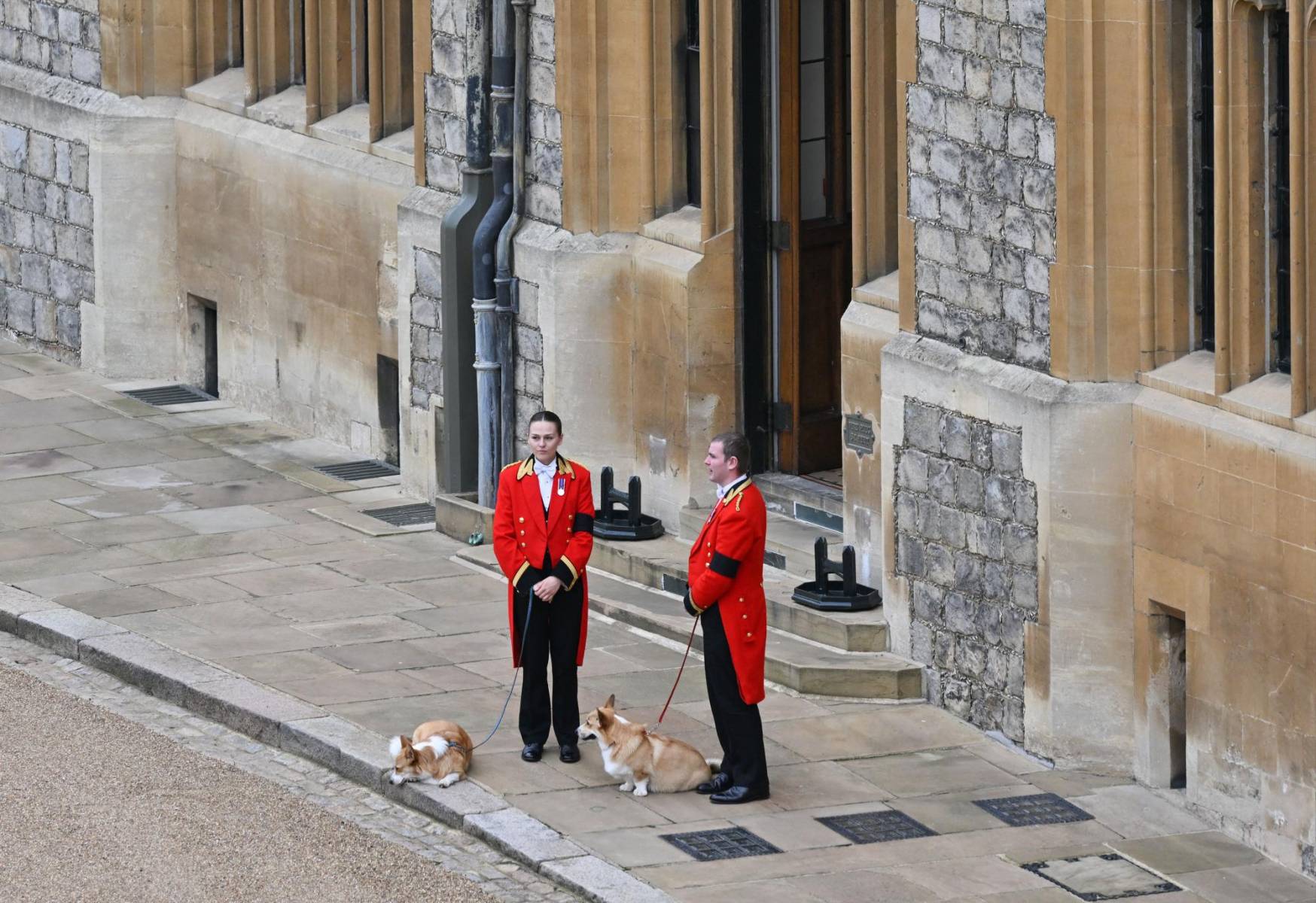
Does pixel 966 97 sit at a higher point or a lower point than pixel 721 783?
higher

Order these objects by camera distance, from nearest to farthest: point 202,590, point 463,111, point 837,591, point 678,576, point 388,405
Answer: point 837,591
point 678,576
point 202,590
point 463,111
point 388,405

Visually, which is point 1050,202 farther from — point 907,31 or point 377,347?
point 377,347

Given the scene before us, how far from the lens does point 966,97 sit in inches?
518

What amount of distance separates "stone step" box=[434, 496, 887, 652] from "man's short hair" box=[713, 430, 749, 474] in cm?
220

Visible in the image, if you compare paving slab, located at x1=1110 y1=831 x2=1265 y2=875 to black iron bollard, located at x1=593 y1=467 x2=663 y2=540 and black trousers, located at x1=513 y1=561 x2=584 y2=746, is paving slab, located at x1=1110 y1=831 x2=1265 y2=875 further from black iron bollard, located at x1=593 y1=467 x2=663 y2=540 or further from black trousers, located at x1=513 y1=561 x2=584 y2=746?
black iron bollard, located at x1=593 y1=467 x2=663 y2=540

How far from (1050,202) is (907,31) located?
137 cm

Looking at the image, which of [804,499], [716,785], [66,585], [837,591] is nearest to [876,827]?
[716,785]

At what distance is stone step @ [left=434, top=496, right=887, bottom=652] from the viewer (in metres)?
14.0

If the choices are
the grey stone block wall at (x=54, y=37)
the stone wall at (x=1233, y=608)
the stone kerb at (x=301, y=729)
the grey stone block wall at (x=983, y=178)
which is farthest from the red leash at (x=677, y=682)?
the grey stone block wall at (x=54, y=37)

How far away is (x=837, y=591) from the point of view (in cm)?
1429

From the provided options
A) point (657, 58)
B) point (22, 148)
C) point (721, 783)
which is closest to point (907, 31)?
point (657, 58)

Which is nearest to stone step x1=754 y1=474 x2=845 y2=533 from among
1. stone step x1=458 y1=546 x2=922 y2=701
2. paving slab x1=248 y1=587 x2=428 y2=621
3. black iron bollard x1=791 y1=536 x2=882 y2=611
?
black iron bollard x1=791 y1=536 x2=882 y2=611

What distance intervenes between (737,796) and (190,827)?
2.26 m

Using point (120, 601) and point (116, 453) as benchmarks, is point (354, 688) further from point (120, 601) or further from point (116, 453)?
point (116, 453)
